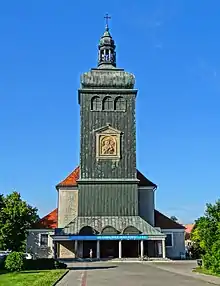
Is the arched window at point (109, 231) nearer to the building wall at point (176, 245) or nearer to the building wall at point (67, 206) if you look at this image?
the building wall at point (67, 206)

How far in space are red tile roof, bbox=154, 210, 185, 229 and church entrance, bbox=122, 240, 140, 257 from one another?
5028 millimetres

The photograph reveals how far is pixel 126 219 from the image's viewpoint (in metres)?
47.0

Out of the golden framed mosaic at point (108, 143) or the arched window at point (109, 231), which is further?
the golden framed mosaic at point (108, 143)

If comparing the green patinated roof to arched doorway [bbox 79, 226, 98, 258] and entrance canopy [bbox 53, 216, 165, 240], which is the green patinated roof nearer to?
entrance canopy [bbox 53, 216, 165, 240]

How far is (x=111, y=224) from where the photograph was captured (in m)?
46.0

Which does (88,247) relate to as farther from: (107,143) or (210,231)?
(210,231)

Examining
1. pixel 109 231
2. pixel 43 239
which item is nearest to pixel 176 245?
pixel 109 231

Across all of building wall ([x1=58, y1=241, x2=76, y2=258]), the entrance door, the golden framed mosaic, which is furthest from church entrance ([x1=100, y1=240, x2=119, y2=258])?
the golden framed mosaic

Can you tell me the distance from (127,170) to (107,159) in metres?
2.47

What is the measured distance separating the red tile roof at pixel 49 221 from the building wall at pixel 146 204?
9664 millimetres

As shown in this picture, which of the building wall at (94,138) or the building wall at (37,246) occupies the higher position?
the building wall at (94,138)

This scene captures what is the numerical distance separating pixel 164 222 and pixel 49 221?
13.0 meters

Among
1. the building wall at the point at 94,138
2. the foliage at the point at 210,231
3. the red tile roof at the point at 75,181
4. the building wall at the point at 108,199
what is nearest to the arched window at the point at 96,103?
the building wall at the point at 94,138

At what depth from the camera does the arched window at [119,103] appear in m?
51.1
